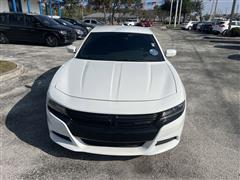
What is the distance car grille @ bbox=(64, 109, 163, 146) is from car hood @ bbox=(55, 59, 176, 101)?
0.24m

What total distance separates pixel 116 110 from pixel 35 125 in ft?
6.02

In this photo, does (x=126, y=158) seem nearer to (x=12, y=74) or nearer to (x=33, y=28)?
(x=12, y=74)

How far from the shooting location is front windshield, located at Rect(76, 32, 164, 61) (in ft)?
12.2

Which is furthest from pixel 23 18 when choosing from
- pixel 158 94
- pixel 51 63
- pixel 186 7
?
pixel 186 7

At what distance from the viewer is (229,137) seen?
11.0 feet

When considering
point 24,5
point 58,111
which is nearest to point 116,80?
point 58,111

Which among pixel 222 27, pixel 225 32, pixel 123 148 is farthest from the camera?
pixel 222 27

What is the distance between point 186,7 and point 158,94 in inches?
2464

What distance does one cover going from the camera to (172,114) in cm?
251

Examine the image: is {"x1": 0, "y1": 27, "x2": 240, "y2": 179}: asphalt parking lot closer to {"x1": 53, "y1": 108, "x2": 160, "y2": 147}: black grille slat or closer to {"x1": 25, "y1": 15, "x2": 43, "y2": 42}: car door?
{"x1": 53, "y1": 108, "x2": 160, "y2": 147}: black grille slat

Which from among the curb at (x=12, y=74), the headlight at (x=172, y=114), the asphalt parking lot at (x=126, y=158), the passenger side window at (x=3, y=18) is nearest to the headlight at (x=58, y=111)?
the asphalt parking lot at (x=126, y=158)

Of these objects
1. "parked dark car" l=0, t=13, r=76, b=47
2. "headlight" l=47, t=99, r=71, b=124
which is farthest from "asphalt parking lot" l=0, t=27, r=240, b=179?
"parked dark car" l=0, t=13, r=76, b=47

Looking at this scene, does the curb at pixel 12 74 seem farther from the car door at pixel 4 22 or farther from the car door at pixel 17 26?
the car door at pixel 4 22

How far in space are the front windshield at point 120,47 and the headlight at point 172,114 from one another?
1.30 m
